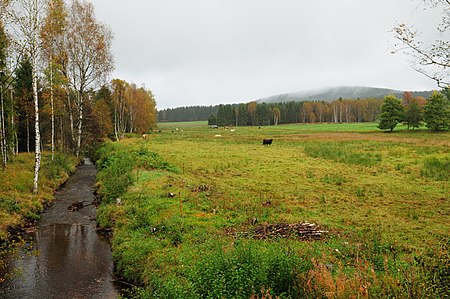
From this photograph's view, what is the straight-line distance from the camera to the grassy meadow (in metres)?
6.41

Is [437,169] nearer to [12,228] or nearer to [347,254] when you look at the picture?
[347,254]

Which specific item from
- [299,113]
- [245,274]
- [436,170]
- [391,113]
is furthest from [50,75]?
[299,113]

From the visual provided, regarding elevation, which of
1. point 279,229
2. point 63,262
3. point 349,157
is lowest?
point 63,262

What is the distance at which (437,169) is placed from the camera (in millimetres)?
21891

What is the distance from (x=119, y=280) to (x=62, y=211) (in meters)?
8.90

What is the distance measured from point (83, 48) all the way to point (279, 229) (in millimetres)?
30815

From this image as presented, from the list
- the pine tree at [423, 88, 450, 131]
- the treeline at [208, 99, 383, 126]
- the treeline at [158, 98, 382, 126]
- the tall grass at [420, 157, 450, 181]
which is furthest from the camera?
the treeline at [158, 98, 382, 126]

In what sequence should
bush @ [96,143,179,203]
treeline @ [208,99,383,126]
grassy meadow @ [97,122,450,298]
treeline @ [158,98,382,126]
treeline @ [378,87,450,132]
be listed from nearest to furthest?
grassy meadow @ [97,122,450,298] < bush @ [96,143,179,203] < treeline @ [378,87,450,132] < treeline @ [208,99,383,126] < treeline @ [158,98,382,126]

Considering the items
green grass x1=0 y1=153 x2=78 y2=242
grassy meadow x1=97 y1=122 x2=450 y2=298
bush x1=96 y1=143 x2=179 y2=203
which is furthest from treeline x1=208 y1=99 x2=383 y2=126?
grassy meadow x1=97 y1=122 x2=450 y2=298

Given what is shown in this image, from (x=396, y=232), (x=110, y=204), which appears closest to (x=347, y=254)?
(x=396, y=232)

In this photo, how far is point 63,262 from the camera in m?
10.9

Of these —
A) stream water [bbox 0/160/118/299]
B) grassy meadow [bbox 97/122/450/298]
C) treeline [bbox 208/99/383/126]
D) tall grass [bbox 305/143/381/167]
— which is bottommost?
stream water [bbox 0/160/118/299]

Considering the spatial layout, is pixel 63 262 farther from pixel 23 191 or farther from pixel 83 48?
pixel 83 48

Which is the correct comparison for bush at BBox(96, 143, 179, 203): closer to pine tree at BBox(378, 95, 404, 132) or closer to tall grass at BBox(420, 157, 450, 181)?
tall grass at BBox(420, 157, 450, 181)
